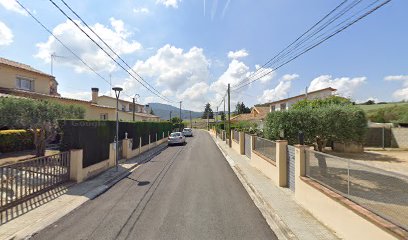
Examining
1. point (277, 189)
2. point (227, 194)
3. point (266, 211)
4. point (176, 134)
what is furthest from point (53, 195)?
point (176, 134)

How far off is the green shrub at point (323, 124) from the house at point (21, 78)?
22.5 m

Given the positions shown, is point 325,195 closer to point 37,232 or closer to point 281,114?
point 281,114

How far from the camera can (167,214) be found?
7535 millimetres

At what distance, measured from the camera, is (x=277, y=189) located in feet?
33.3

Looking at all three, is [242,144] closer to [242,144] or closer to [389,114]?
[242,144]

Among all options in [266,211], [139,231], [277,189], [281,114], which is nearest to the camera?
[139,231]

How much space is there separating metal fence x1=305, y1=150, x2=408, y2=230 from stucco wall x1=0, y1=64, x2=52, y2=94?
25209 millimetres

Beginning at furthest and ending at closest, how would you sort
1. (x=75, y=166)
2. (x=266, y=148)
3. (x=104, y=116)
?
(x=104, y=116)
(x=266, y=148)
(x=75, y=166)

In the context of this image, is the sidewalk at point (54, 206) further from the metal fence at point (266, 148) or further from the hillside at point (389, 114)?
the hillside at point (389, 114)

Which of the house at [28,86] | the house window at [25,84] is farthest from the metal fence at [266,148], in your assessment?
the house window at [25,84]

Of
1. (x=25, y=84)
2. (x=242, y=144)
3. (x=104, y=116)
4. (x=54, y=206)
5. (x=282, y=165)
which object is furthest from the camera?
(x=104, y=116)

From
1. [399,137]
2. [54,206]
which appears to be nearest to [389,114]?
[399,137]

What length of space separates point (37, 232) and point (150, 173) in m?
7.79

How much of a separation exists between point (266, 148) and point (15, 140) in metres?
15.7
